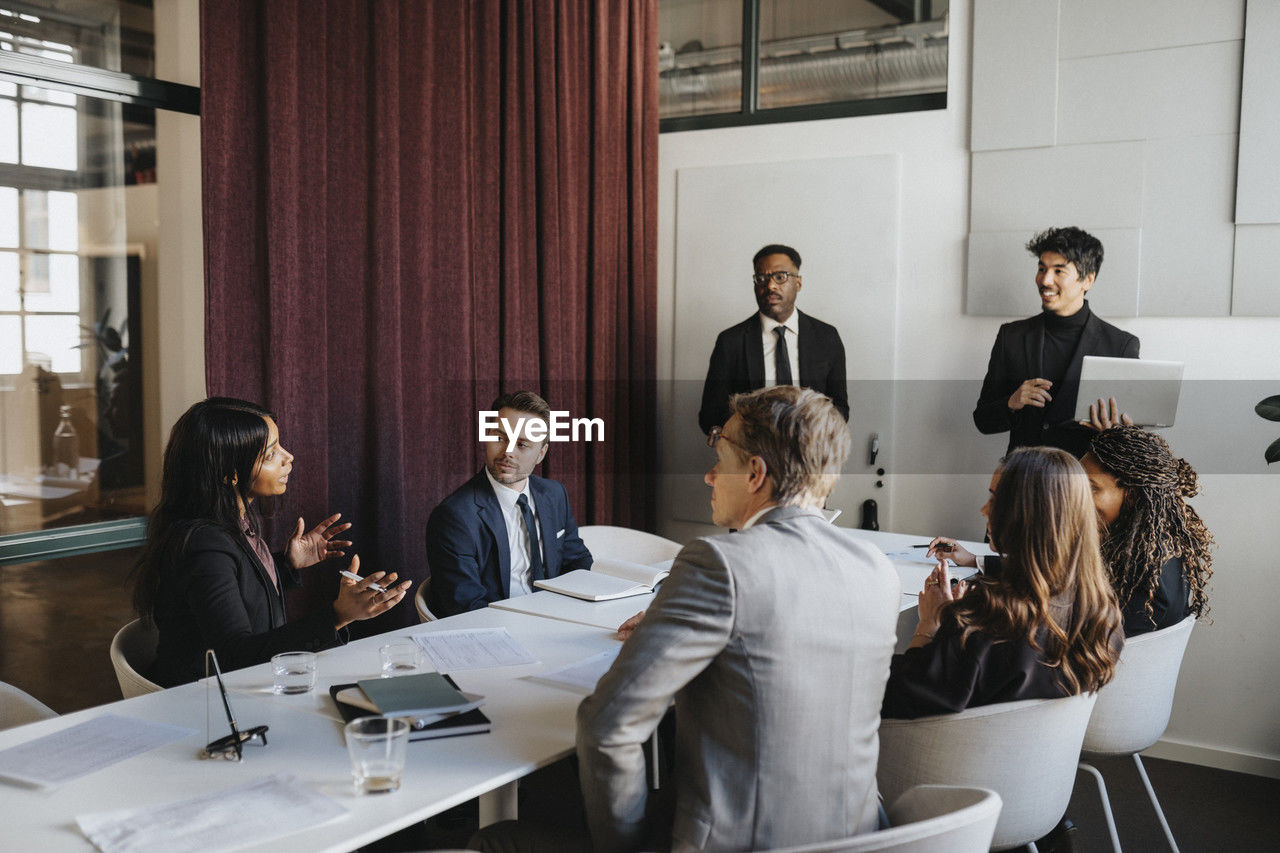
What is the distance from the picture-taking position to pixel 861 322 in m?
5.01

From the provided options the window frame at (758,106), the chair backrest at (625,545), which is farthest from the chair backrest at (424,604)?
the window frame at (758,106)

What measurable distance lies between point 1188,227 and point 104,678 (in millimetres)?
4421

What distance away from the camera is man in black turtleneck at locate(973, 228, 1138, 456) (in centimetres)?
416

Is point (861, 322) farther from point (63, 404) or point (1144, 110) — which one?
point (63, 404)

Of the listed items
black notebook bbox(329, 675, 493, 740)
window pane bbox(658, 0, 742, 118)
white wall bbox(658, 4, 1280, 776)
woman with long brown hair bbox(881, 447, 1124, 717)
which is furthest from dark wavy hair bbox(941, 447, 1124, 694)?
window pane bbox(658, 0, 742, 118)

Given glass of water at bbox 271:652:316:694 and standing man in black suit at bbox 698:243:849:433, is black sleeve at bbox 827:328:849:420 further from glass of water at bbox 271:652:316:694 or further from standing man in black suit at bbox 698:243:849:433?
glass of water at bbox 271:652:316:694

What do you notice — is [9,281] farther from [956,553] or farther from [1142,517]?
[1142,517]

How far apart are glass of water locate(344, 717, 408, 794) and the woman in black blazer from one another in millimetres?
696

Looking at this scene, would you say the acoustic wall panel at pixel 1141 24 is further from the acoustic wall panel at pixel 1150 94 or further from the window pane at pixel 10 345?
the window pane at pixel 10 345

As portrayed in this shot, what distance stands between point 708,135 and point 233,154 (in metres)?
2.72

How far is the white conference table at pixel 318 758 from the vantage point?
1.57 m

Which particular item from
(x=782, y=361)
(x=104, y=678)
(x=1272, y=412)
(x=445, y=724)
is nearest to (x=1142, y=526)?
(x=1272, y=412)

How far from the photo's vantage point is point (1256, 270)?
4129 mm

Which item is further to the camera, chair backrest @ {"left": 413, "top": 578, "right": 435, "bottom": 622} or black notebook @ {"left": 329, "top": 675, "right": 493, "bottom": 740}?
chair backrest @ {"left": 413, "top": 578, "right": 435, "bottom": 622}
